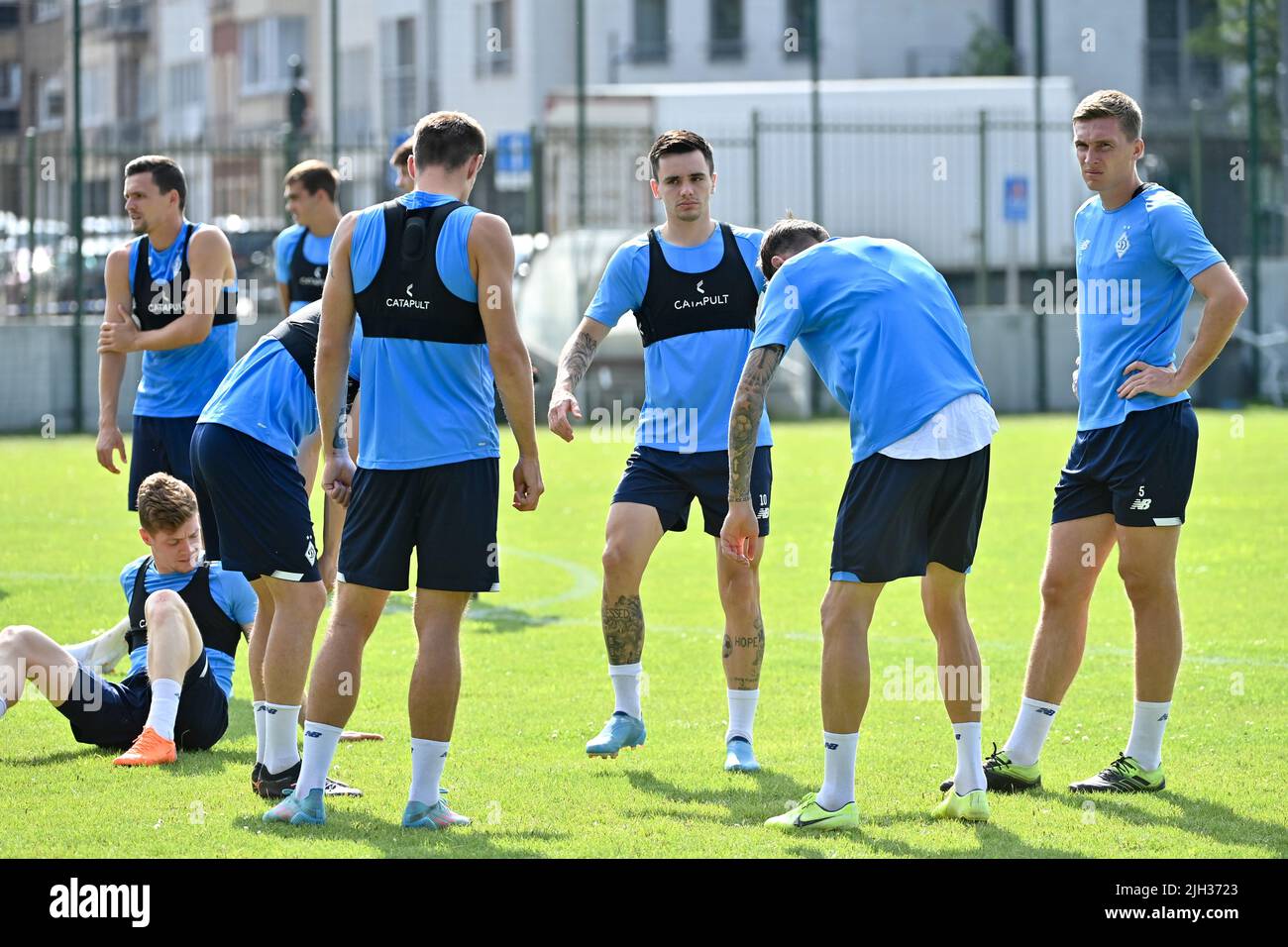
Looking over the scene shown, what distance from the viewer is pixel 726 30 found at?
48.9 meters

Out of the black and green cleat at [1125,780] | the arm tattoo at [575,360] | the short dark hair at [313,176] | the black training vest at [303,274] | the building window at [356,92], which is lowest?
the black and green cleat at [1125,780]

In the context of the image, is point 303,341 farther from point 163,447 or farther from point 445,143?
point 163,447

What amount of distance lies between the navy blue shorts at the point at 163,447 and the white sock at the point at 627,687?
8.48 ft

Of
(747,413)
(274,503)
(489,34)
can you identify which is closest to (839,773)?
(747,413)

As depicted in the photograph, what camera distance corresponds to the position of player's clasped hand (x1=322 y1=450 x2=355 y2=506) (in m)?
6.35

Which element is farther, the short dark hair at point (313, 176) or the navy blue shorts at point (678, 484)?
the short dark hair at point (313, 176)

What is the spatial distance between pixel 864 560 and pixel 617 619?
1849 millimetres

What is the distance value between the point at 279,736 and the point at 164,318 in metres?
3.13

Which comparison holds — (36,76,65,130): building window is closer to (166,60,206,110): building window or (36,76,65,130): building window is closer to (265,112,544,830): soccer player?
(166,60,206,110): building window

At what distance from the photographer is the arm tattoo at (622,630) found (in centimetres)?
748

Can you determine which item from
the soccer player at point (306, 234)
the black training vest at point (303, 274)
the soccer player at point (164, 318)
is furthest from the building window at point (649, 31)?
the soccer player at point (164, 318)

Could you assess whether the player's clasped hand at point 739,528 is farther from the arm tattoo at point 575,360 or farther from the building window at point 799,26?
the building window at point 799,26
